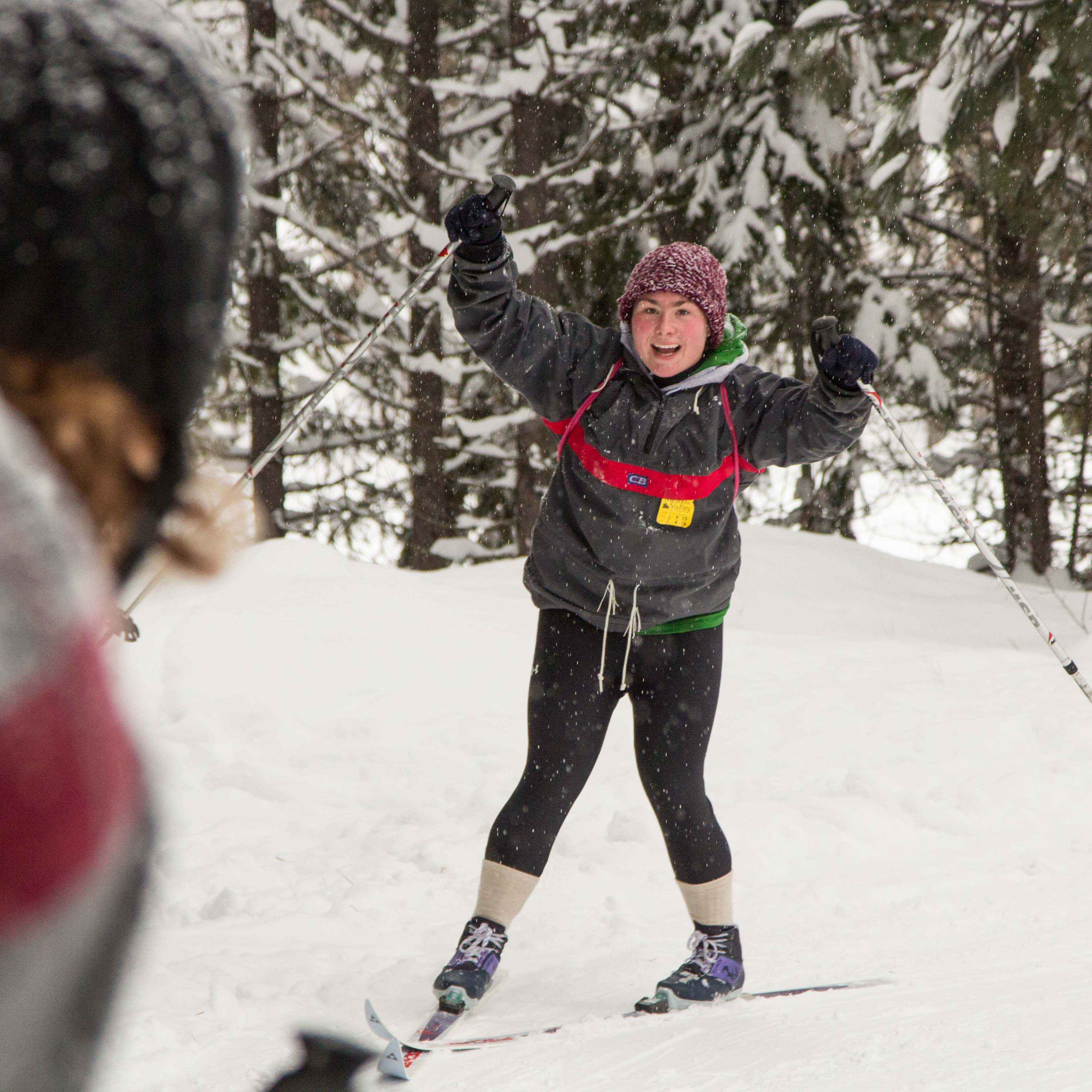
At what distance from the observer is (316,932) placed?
11.9 ft

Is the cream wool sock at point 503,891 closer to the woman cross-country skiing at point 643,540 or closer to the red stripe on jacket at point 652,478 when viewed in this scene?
the woman cross-country skiing at point 643,540

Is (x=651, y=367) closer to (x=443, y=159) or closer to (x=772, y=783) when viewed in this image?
(x=772, y=783)

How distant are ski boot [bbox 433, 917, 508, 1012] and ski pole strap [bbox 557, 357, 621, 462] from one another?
127cm

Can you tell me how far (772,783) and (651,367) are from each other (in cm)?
253

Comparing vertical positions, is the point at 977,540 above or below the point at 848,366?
below

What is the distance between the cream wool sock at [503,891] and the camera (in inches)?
120

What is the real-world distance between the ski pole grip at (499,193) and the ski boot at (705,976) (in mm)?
1996

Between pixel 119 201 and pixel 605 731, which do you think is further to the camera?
pixel 605 731

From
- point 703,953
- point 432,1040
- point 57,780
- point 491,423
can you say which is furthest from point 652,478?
point 491,423

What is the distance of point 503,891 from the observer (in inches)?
120

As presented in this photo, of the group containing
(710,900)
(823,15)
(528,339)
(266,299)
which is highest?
(823,15)

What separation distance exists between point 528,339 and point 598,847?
2118 mm

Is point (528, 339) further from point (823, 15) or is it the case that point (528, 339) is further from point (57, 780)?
point (823, 15)

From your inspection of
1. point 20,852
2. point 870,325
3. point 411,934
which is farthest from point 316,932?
point 870,325
